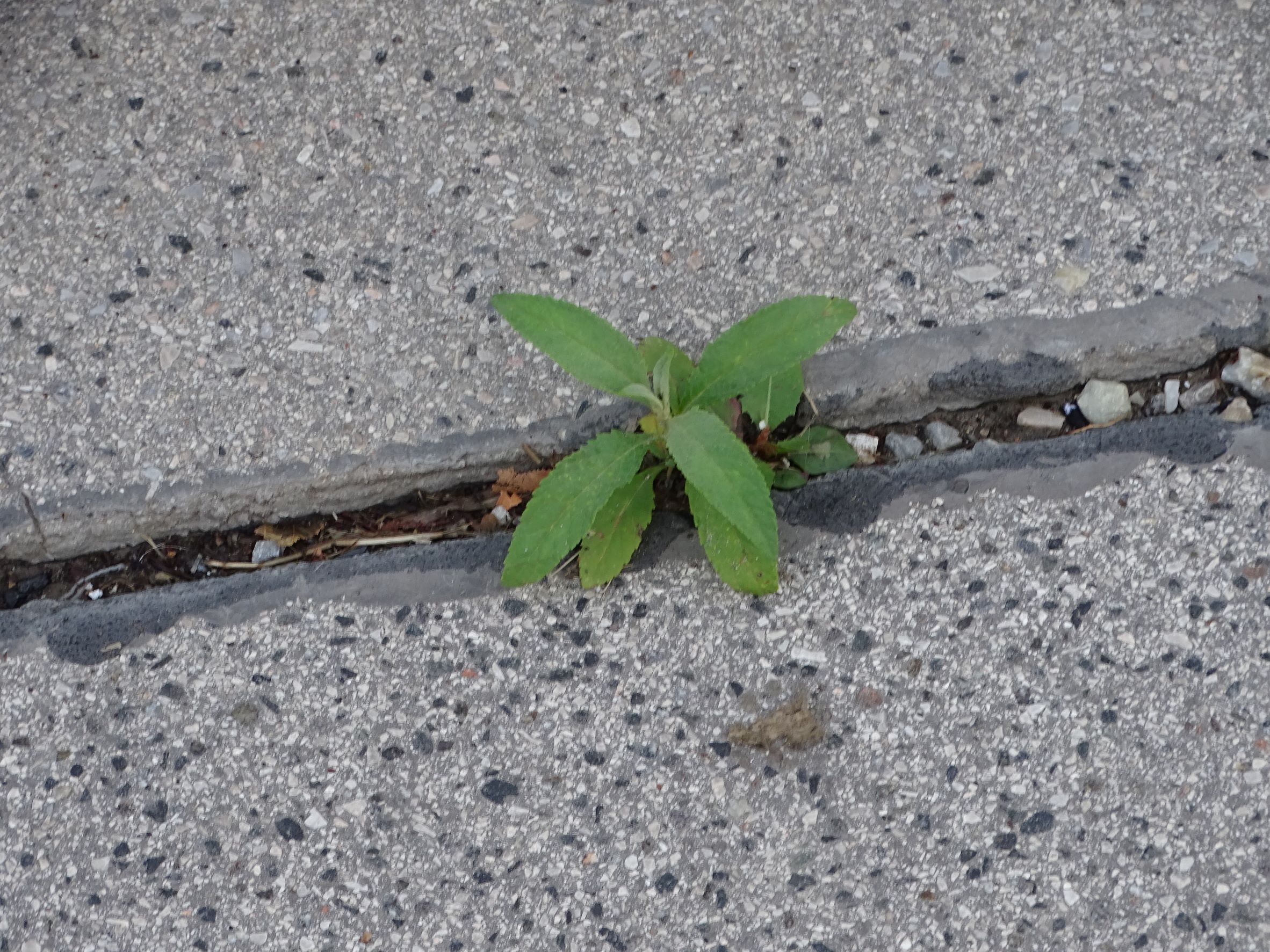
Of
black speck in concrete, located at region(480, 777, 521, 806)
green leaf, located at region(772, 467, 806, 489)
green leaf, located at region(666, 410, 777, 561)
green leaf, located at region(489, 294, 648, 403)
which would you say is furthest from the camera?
green leaf, located at region(772, 467, 806, 489)

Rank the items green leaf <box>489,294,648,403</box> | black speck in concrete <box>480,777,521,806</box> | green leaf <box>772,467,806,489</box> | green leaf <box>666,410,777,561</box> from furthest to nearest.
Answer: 1. green leaf <box>772,467,806,489</box>
2. black speck in concrete <box>480,777,521,806</box>
3. green leaf <box>489,294,648,403</box>
4. green leaf <box>666,410,777,561</box>

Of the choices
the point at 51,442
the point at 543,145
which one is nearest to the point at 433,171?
the point at 543,145

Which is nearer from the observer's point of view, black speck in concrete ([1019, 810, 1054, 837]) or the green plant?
the green plant

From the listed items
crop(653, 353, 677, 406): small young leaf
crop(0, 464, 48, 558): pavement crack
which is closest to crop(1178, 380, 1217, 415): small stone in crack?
crop(653, 353, 677, 406): small young leaf

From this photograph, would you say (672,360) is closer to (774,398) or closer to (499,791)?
(774,398)

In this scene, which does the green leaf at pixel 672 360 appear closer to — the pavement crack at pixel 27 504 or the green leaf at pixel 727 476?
the green leaf at pixel 727 476

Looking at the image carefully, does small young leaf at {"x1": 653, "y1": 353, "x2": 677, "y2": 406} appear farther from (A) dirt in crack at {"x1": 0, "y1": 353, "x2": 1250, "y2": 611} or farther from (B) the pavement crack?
(B) the pavement crack

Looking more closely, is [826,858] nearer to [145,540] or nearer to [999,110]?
[145,540]

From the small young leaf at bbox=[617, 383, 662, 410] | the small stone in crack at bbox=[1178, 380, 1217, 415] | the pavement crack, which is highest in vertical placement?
the small young leaf at bbox=[617, 383, 662, 410]

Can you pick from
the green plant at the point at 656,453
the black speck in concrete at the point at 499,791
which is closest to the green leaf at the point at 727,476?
the green plant at the point at 656,453
